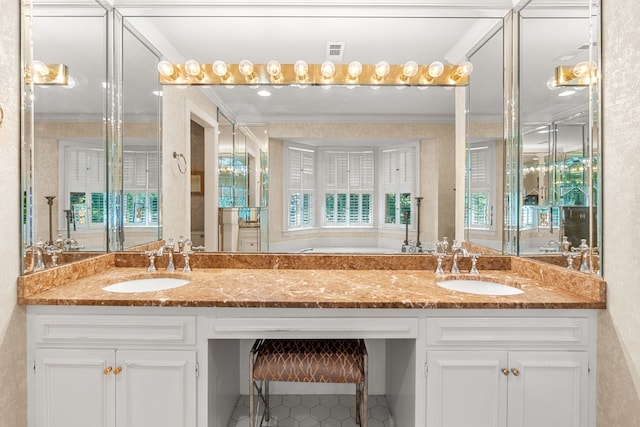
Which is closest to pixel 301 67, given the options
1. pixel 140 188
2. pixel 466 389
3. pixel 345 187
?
pixel 345 187

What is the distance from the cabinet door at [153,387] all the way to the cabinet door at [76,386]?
0.05 meters

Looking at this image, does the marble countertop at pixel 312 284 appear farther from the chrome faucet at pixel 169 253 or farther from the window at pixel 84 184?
the window at pixel 84 184

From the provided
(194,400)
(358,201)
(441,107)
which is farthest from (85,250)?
(441,107)

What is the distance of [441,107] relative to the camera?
6.80 feet

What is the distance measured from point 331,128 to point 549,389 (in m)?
1.61

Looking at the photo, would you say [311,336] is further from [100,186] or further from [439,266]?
[100,186]

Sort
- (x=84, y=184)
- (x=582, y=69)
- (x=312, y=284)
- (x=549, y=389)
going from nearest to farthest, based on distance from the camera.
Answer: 1. (x=549, y=389)
2. (x=582, y=69)
3. (x=312, y=284)
4. (x=84, y=184)

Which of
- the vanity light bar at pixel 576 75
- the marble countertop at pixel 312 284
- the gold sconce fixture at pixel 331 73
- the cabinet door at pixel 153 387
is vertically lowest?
the cabinet door at pixel 153 387

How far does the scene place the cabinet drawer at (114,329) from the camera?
4.75 feet

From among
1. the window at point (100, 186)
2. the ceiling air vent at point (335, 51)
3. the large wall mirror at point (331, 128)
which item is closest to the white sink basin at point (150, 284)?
the large wall mirror at point (331, 128)

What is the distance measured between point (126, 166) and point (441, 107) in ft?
6.30

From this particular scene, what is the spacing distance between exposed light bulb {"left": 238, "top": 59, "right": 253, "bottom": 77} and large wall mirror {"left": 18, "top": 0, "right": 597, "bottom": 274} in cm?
4

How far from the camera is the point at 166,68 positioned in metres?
2.12

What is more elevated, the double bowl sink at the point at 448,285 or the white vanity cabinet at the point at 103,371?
the double bowl sink at the point at 448,285
